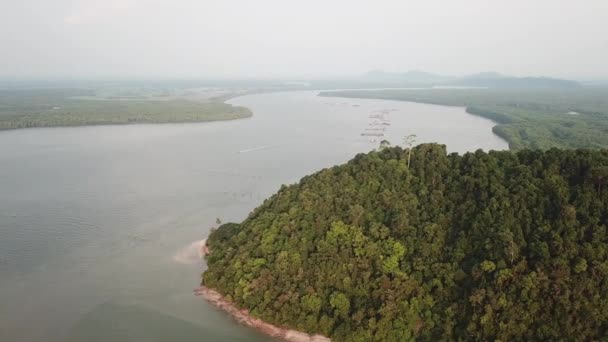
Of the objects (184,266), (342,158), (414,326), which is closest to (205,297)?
(184,266)

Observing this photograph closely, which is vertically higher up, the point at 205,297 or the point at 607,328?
the point at 607,328

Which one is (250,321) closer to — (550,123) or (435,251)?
(435,251)

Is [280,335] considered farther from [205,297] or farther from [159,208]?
[159,208]

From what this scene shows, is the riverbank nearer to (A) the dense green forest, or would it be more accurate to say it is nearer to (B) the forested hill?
(B) the forested hill

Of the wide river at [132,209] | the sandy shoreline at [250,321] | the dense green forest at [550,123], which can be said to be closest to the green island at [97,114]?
the wide river at [132,209]

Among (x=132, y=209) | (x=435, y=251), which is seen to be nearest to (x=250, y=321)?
(x=435, y=251)

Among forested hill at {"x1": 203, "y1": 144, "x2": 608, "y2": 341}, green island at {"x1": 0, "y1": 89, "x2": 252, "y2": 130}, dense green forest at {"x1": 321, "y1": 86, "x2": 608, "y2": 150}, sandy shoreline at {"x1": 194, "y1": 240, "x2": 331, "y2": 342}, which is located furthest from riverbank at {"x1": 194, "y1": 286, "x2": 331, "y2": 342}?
green island at {"x1": 0, "y1": 89, "x2": 252, "y2": 130}

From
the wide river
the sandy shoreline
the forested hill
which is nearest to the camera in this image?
the forested hill

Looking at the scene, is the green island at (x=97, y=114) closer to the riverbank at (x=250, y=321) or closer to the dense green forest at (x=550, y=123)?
the dense green forest at (x=550, y=123)
